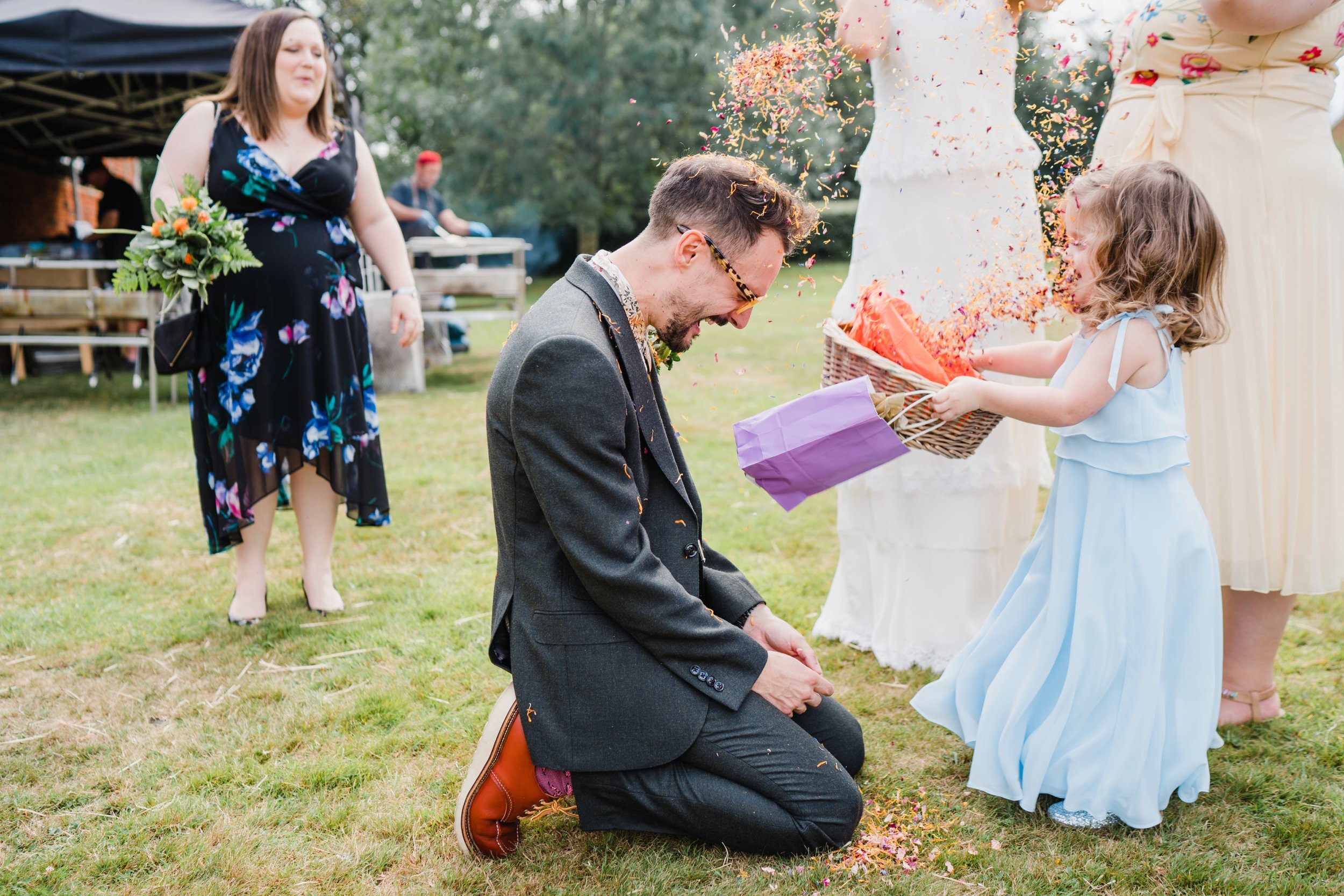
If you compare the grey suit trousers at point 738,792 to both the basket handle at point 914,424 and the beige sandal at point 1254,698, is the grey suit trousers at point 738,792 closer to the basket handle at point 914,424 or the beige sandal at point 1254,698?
the basket handle at point 914,424

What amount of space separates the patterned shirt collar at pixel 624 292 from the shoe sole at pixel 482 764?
0.89 m

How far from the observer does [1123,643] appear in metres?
2.45

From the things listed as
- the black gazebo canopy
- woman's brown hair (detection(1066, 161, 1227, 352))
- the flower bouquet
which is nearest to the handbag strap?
the flower bouquet

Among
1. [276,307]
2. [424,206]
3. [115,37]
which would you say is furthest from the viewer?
[424,206]

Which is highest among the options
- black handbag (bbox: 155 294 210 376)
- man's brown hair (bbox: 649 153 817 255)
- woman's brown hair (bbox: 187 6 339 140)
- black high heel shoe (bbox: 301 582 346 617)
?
woman's brown hair (bbox: 187 6 339 140)

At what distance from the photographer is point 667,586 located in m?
2.19

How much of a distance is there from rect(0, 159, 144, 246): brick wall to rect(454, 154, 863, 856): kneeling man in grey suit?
10.9 m

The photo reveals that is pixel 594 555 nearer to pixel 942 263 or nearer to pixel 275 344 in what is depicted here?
pixel 942 263

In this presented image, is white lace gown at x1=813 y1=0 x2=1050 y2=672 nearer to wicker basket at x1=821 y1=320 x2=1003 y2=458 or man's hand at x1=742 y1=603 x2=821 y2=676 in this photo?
wicker basket at x1=821 y1=320 x2=1003 y2=458

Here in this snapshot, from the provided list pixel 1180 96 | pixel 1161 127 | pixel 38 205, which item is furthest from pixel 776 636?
pixel 38 205

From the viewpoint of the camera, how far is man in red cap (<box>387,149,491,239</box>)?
10359 millimetres

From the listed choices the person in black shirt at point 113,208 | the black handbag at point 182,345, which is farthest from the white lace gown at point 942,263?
the person in black shirt at point 113,208

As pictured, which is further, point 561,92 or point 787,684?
point 561,92

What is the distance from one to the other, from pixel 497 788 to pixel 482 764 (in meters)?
0.07
